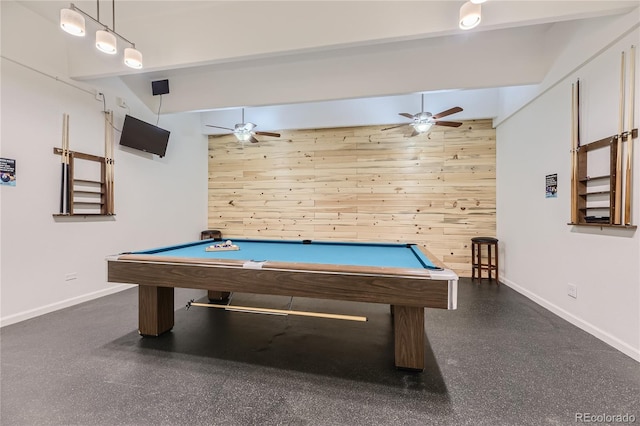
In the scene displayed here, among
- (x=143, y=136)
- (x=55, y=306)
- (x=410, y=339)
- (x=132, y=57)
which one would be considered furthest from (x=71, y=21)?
(x=410, y=339)

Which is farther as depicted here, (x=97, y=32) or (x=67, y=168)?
(x=67, y=168)

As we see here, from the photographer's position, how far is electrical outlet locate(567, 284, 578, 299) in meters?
2.69

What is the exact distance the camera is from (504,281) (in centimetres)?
420

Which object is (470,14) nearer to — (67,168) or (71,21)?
(71,21)

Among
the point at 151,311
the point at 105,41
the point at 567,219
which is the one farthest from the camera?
the point at 567,219

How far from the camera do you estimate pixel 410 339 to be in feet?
6.19

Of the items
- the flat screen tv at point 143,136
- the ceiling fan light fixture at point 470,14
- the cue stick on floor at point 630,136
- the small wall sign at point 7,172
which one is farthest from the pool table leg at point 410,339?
the flat screen tv at point 143,136

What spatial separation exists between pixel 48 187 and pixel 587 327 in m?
5.67

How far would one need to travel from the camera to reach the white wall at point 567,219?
2.17m

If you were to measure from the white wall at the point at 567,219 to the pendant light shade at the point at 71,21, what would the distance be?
4.21 metres

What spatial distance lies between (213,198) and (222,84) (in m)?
2.45

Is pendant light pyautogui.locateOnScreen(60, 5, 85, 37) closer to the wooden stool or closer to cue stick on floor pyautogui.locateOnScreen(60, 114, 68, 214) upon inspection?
cue stick on floor pyautogui.locateOnScreen(60, 114, 68, 214)

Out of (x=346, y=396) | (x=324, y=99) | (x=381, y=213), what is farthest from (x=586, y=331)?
(x=324, y=99)

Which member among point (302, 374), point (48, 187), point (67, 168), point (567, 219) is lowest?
point (302, 374)
